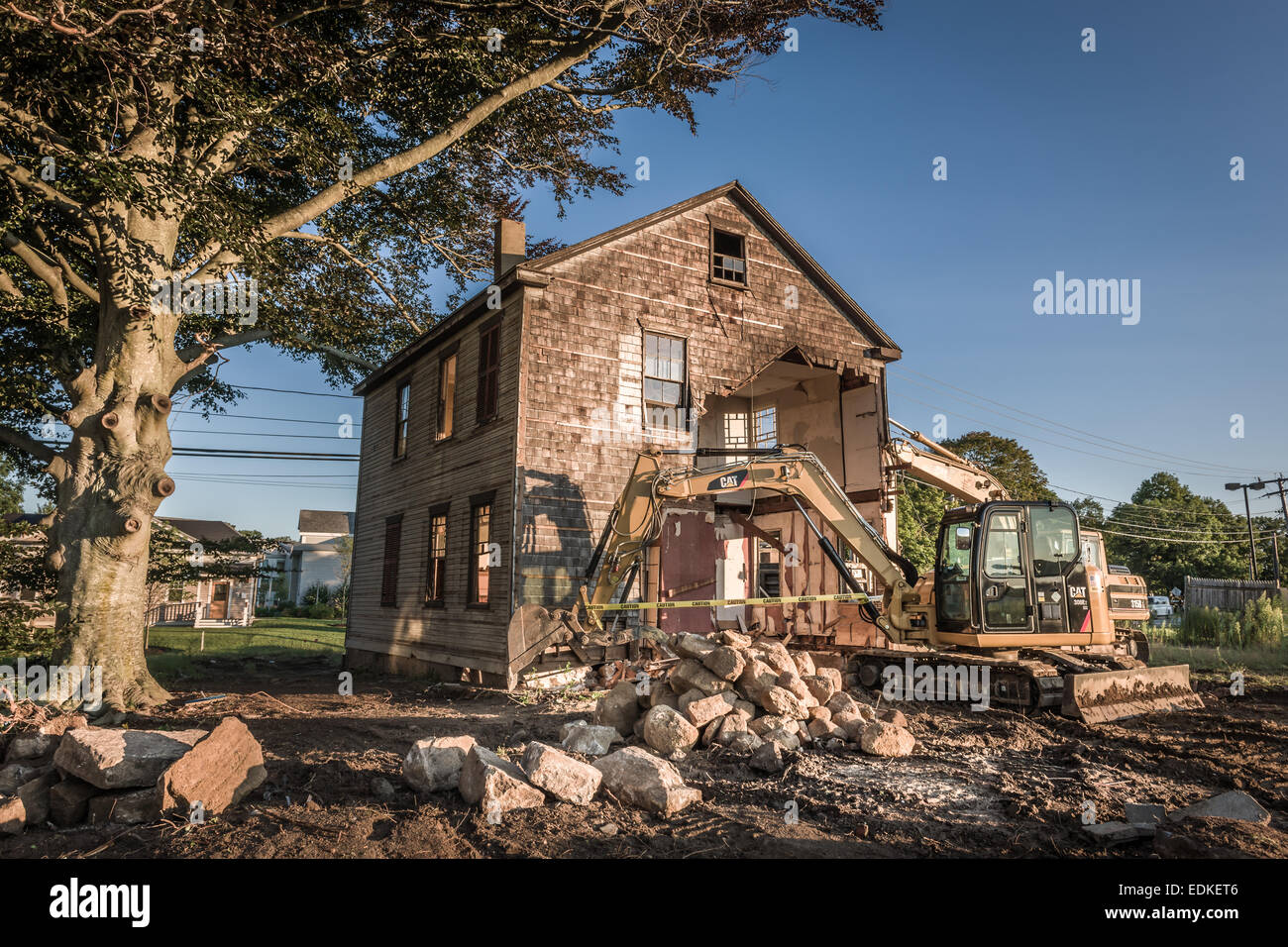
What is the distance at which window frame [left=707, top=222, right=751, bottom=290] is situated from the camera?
16.2 metres

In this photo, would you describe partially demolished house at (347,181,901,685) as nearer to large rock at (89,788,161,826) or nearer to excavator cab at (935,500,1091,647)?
excavator cab at (935,500,1091,647)

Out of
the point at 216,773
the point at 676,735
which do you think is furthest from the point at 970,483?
the point at 216,773

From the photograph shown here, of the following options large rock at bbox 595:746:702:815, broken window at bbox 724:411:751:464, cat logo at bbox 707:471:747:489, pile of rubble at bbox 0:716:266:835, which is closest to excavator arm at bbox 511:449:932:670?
cat logo at bbox 707:471:747:489

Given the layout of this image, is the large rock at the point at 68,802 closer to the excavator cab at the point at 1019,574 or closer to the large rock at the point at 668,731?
the large rock at the point at 668,731

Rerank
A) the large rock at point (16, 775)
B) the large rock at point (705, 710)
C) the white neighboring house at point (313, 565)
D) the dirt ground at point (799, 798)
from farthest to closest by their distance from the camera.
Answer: the white neighboring house at point (313, 565), the large rock at point (705, 710), the large rock at point (16, 775), the dirt ground at point (799, 798)

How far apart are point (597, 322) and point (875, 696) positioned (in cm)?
855

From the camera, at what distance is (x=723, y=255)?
54.2 feet

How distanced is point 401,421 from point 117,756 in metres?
14.4

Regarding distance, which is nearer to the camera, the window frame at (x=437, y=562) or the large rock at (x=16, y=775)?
the large rock at (x=16, y=775)

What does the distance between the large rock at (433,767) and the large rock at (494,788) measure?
0.77ft

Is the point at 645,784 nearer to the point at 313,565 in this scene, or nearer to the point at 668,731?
the point at 668,731

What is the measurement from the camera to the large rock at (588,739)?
25.0 ft
